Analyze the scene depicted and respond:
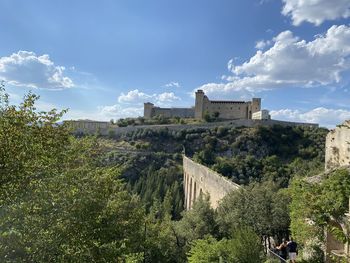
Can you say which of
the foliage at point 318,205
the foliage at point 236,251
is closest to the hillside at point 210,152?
the foliage at point 236,251

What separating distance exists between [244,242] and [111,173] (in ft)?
22.1

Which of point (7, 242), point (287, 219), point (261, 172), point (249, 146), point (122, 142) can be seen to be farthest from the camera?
point (122, 142)

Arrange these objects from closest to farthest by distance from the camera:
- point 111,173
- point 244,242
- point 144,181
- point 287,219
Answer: point 111,173, point 244,242, point 287,219, point 144,181

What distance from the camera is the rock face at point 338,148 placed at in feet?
53.0

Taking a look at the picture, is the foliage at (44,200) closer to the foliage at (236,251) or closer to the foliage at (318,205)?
the foliage at (318,205)

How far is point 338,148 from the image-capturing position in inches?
667

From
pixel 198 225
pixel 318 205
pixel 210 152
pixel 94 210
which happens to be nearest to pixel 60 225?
pixel 94 210

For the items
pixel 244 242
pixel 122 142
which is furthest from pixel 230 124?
pixel 244 242

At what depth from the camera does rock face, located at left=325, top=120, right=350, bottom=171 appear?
636 inches

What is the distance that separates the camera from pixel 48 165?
29.9 feet

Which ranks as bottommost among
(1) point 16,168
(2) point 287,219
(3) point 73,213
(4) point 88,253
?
(2) point 287,219

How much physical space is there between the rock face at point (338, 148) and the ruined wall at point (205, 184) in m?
10.2

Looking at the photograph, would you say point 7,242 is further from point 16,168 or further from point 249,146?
point 249,146

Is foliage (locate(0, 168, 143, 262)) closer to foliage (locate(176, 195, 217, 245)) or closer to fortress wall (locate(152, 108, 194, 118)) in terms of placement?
foliage (locate(176, 195, 217, 245))
